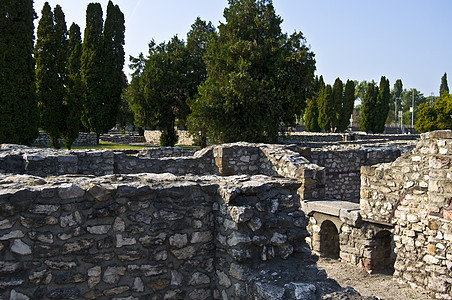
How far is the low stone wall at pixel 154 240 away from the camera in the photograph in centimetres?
316

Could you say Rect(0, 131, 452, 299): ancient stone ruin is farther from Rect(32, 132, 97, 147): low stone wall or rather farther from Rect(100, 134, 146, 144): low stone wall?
Rect(100, 134, 146, 144): low stone wall

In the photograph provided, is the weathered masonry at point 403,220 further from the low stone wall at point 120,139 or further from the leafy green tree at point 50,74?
the low stone wall at point 120,139

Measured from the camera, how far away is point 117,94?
29.4 m

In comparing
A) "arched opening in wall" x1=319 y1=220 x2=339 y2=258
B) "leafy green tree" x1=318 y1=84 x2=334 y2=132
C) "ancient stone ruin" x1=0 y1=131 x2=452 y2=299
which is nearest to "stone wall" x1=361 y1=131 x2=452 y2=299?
"arched opening in wall" x1=319 y1=220 x2=339 y2=258

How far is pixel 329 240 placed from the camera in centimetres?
934

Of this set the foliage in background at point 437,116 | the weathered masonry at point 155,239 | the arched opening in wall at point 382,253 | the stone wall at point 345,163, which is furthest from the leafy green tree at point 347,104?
the weathered masonry at point 155,239

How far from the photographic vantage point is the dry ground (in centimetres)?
715

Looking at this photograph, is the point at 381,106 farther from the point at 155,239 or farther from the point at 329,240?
the point at 155,239

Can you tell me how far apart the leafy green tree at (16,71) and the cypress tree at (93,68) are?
10.8m

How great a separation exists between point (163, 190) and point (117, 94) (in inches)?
1077

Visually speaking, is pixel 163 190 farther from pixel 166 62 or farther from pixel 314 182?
pixel 166 62

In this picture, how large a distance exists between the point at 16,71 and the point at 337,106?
36.4 metres

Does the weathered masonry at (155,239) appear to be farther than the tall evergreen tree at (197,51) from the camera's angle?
No

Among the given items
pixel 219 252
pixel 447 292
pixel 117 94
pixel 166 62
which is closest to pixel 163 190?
pixel 219 252
